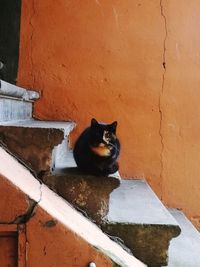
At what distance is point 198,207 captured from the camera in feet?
8.86

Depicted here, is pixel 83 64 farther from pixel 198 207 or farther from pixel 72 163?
pixel 198 207

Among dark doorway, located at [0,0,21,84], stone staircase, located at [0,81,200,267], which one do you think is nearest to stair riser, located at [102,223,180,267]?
stone staircase, located at [0,81,200,267]

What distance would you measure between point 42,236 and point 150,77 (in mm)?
1645

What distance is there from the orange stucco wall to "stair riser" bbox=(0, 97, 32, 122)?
0.85 ft

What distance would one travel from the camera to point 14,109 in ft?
6.50

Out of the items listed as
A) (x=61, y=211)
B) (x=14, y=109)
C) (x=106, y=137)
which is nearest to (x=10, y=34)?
(x=14, y=109)

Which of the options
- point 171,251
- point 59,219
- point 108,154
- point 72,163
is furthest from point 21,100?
point 171,251

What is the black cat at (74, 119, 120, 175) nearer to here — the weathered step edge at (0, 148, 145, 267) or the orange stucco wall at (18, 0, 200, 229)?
the weathered step edge at (0, 148, 145, 267)

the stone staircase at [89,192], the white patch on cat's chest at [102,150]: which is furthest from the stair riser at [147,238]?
the white patch on cat's chest at [102,150]

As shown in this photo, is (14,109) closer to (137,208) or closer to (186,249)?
(137,208)

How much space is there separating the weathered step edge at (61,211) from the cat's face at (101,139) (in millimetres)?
329

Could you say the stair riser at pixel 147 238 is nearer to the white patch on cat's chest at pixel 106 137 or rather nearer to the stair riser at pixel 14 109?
the white patch on cat's chest at pixel 106 137

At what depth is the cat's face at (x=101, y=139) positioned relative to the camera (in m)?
1.79

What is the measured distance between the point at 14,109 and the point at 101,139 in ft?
1.76
